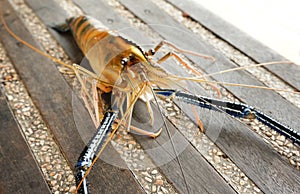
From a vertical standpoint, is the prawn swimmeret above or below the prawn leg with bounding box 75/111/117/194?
above

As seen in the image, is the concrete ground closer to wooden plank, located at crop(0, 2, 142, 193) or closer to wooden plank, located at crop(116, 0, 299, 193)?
wooden plank, located at crop(116, 0, 299, 193)

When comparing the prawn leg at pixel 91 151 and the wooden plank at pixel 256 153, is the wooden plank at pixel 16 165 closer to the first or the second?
the prawn leg at pixel 91 151

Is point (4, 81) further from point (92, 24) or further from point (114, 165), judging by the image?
point (114, 165)

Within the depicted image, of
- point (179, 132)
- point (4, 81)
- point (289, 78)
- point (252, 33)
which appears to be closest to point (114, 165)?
point (179, 132)

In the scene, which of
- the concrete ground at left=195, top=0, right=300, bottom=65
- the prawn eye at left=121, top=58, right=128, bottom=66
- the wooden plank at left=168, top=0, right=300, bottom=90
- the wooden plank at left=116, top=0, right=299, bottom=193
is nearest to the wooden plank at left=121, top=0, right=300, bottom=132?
the wooden plank at left=116, top=0, right=299, bottom=193

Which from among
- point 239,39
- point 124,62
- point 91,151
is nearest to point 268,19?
point 239,39
